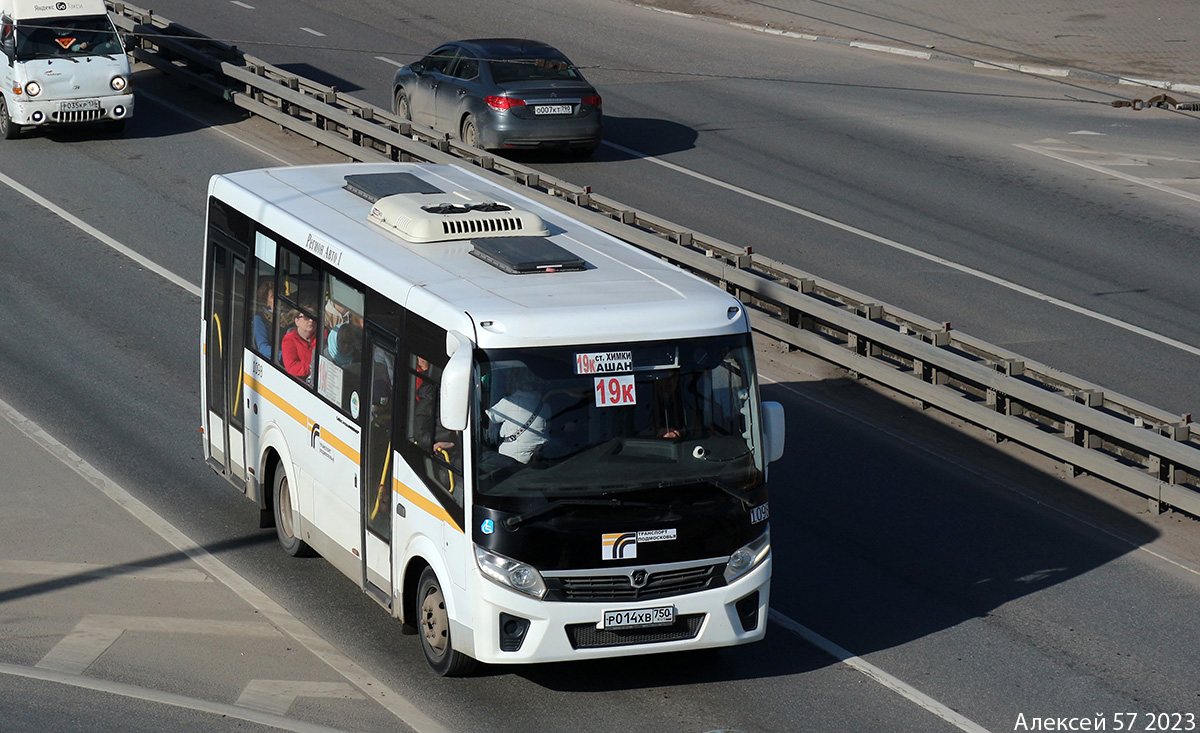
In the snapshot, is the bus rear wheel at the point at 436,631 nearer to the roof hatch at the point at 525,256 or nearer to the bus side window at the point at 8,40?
the roof hatch at the point at 525,256

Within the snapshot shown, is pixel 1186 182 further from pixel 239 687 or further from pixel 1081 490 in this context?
pixel 239 687

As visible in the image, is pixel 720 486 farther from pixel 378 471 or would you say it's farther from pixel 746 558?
pixel 378 471

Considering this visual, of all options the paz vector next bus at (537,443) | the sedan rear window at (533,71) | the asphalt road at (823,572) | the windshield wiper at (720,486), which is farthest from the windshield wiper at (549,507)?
the sedan rear window at (533,71)

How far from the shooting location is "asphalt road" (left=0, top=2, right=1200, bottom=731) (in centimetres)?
927

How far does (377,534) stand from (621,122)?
59.2 ft

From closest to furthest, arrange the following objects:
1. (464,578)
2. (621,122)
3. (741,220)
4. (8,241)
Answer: (464,578), (8,241), (741,220), (621,122)

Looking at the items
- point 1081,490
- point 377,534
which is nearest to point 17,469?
point 377,534

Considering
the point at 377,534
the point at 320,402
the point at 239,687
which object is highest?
the point at 320,402

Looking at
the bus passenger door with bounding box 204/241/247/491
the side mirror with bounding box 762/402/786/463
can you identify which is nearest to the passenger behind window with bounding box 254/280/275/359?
the bus passenger door with bounding box 204/241/247/491

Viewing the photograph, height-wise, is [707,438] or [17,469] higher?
[707,438]

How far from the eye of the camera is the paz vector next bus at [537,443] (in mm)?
8703

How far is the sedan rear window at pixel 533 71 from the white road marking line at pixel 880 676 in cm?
1518

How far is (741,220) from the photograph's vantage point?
2106cm

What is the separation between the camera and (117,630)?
10148 millimetres
